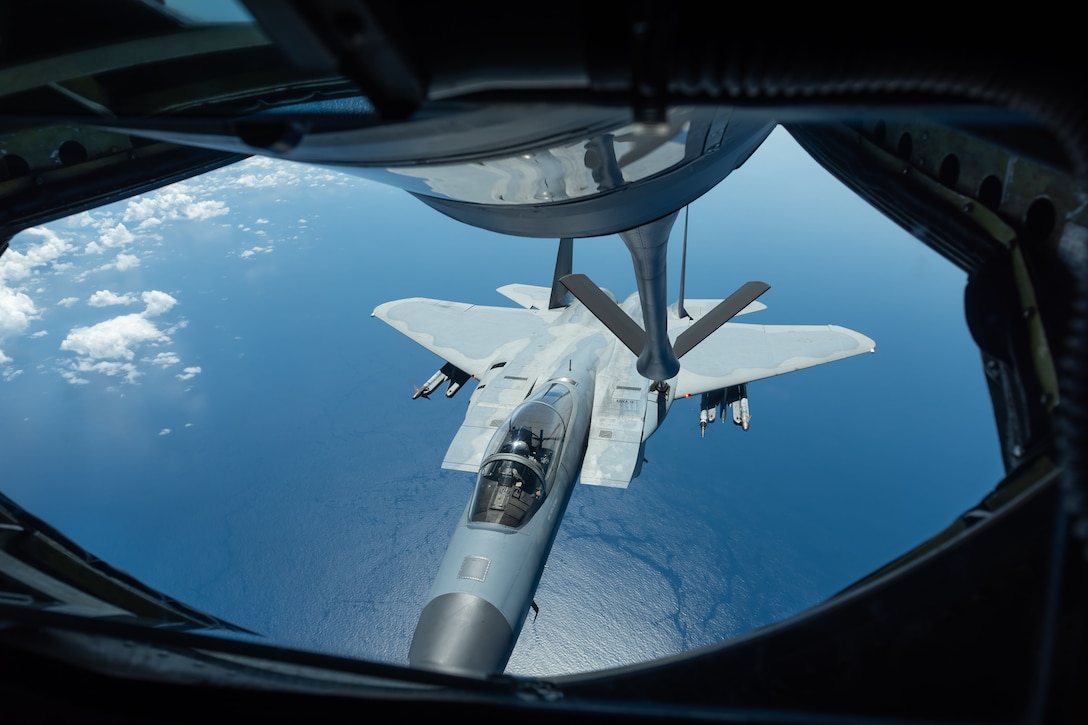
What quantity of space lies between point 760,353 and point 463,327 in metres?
5.95

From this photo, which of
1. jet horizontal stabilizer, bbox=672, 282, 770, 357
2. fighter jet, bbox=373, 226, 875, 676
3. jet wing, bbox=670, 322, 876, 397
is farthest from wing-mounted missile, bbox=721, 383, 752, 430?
jet horizontal stabilizer, bbox=672, 282, 770, 357

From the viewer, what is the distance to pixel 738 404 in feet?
32.2

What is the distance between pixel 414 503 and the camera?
13.5 metres

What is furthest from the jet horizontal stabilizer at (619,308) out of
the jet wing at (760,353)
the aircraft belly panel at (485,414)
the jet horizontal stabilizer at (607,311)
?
the jet wing at (760,353)

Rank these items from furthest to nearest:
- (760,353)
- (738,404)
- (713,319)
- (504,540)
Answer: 1. (760,353)
2. (738,404)
3. (713,319)
4. (504,540)

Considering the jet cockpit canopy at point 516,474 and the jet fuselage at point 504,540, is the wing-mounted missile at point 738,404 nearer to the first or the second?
the jet fuselage at point 504,540

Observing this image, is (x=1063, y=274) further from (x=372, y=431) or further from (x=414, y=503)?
(x=372, y=431)

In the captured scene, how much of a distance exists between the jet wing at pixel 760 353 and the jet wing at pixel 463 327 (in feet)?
10.1

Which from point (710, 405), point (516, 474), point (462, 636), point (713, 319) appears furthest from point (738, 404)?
point (462, 636)

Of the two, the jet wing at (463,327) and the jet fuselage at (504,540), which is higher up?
the jet wing at (463,327)

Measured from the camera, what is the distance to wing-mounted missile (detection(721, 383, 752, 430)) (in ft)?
31.3

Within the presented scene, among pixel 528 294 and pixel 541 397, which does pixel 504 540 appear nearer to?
pixel 541 397

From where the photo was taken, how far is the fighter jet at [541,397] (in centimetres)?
510

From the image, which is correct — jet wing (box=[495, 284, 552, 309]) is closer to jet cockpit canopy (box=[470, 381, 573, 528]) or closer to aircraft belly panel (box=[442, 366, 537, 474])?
aircraft belly panel (box=[442, 366, 537, 474])
